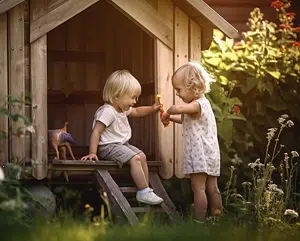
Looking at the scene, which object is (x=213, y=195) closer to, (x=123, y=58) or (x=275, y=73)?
(x=275, y=73)

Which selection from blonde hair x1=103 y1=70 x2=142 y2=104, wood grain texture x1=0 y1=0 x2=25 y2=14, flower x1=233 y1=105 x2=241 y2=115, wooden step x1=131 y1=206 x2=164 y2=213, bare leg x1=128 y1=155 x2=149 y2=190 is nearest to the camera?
wood grain texture x1=0 y1=0 x2=25 y2=14

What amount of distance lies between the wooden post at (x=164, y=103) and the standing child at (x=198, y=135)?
0.28 meters

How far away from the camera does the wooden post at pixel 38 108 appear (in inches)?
269

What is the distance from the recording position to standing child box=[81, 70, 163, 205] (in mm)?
7023

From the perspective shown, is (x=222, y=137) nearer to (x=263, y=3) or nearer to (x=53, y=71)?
(x=53, y=71)

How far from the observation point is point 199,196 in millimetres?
6820

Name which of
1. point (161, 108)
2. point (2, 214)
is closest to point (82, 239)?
point (2, 214)

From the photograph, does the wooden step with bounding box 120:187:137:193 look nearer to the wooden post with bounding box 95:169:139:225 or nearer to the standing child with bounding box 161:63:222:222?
the wooden post with bounding box 95:169:139:225

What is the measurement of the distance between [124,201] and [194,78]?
1.22 m

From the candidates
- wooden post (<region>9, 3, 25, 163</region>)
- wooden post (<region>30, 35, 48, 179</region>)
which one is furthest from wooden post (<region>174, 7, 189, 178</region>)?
wooden post (<region>9, 3, 25, 163</region>)

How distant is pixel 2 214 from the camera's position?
198 inches

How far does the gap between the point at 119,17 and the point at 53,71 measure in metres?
1.00

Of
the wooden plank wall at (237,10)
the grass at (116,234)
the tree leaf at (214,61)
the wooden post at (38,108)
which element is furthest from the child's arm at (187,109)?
the wooden plank wall at (237,10)

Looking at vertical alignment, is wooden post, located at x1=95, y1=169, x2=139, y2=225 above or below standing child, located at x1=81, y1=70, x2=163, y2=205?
below
